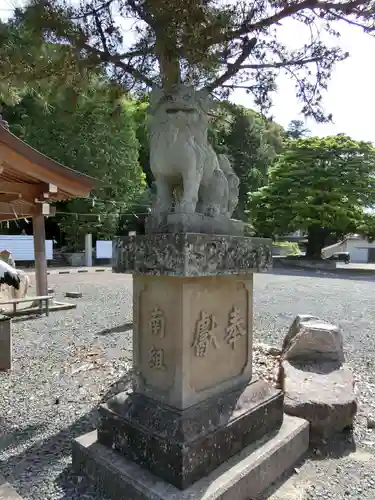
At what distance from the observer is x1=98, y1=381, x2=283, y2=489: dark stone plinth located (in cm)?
213

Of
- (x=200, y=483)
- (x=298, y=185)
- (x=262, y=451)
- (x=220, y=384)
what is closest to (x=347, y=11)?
(x=220, y=384)

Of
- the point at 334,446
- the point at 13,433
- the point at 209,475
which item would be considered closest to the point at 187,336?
the point at 209,475

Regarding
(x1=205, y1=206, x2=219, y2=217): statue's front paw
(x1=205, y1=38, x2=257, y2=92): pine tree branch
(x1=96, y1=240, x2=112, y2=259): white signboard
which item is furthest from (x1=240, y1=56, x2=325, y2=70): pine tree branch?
(x1=96, y1=240, x2=112, y2=259): white signboard

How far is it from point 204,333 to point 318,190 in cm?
1667

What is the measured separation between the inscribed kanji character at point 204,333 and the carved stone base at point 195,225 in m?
0.57

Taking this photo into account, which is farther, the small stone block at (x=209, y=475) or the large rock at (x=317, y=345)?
the large rock at (x=317, y=345)

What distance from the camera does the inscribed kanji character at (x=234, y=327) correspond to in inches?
106

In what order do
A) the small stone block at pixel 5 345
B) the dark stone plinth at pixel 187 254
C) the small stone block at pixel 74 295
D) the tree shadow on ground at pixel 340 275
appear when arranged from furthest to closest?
the tree shadow on ground at pixel 340 275, the small stone block at pixel 74 295, the small stone block at pixel 5 345, the dark stone plinth at pixel 187 254

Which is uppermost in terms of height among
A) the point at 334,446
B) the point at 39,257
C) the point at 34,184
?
the point at 34,184

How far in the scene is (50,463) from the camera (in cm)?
264

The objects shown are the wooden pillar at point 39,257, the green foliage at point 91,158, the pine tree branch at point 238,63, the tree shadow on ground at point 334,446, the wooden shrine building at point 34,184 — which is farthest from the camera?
the green foliage at point 91,158

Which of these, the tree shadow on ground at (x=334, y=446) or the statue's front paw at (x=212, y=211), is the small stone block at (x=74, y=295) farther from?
the statue's front paw at (x=212, y=211)

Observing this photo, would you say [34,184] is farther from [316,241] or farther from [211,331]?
[316,241]

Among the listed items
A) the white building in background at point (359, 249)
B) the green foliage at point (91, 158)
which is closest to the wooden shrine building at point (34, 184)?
the green foliage at point (91, 158)
